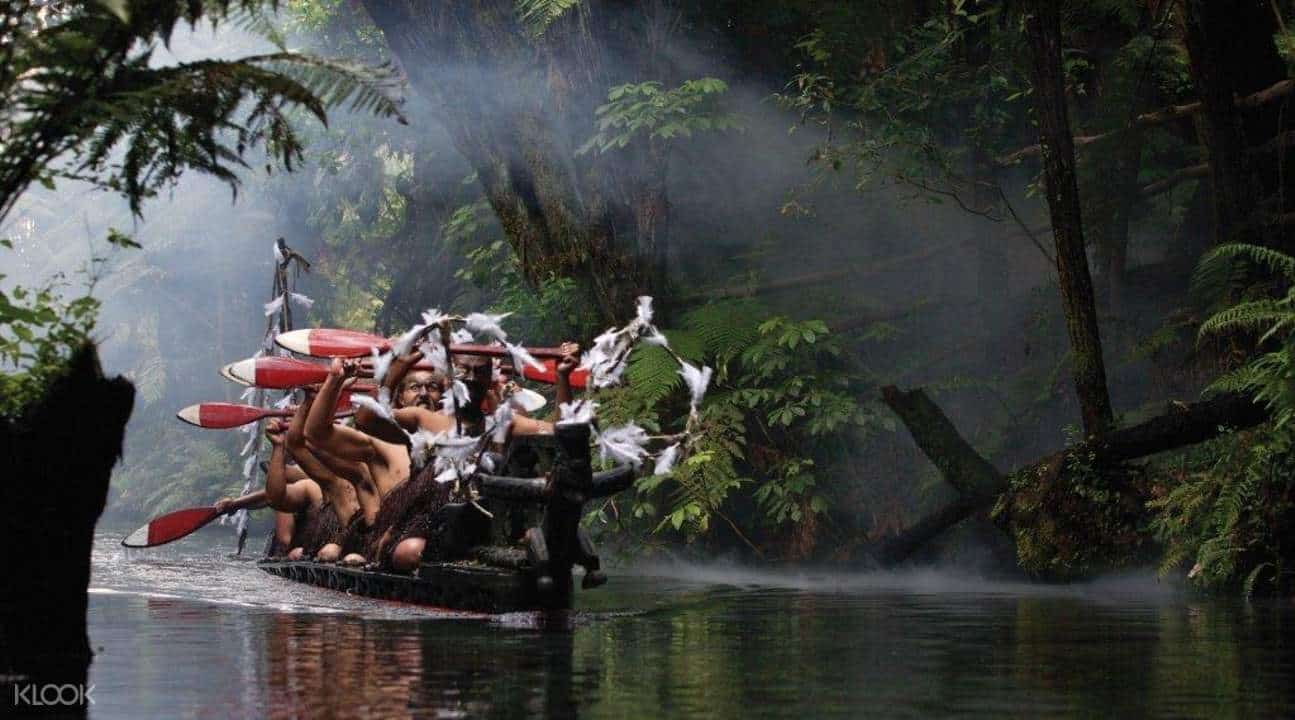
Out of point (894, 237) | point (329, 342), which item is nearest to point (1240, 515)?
point (329, 342)

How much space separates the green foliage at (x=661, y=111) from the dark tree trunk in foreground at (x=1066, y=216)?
550 cm

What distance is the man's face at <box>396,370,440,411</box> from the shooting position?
1590 centimetres

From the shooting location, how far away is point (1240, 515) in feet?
49.3

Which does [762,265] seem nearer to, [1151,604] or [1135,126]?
[1135,126]

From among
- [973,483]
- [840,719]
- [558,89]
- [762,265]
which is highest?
[558,89]

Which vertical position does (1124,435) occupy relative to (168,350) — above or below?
below

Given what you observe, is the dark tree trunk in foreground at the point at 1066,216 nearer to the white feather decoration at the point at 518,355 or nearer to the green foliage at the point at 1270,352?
the green foliage at the point at 1270,352

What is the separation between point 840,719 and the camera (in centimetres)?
766

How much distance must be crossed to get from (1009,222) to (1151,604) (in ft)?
24.8

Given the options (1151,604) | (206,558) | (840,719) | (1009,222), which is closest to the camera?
(840,719)

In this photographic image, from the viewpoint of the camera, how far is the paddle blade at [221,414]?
21547mm

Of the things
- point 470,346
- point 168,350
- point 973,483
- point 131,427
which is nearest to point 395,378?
point 470,346

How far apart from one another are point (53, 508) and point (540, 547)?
5867mm

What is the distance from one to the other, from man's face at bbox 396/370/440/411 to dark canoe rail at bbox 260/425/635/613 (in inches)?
53.3
